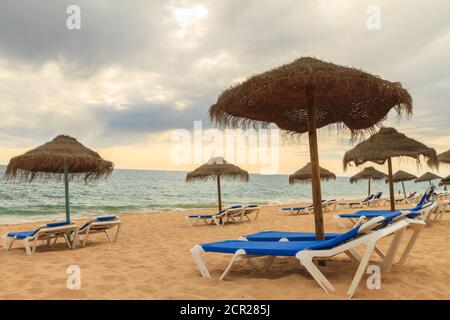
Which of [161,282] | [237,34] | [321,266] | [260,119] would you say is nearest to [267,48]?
[237,34]

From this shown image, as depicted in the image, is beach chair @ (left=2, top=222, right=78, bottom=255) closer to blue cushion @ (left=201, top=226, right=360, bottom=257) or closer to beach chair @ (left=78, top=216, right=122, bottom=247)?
beach chair @ (left=78, top=216, right=122, bottom=247)

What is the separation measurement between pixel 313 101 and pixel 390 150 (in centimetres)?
523

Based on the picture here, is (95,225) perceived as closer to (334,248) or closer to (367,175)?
(334,248)

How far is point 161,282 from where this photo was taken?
11.4 ft

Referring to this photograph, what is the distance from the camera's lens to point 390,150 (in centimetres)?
818

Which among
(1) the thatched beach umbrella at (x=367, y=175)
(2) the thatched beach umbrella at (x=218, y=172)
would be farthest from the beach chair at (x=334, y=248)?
(1) the thatched beach umbrella at (x=367, y=175)

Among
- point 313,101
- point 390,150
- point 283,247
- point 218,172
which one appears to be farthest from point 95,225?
point 390,150

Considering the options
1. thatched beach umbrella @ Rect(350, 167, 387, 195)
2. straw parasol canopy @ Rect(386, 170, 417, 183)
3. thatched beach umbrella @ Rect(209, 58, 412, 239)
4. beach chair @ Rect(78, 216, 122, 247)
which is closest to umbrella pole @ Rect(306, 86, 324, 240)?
thatched beach umbrella @ Rect(209, 58, 412, 239)

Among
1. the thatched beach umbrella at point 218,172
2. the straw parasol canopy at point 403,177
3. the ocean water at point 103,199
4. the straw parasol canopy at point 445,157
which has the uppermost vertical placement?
A: the straw parasol canopy at point 445,157

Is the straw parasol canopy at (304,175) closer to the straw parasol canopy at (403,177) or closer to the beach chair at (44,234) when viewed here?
the straw parasol canopy at (403,177)

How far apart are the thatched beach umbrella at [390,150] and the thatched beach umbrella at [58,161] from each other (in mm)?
6209

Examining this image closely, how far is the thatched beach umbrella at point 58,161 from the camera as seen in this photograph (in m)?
6.57
